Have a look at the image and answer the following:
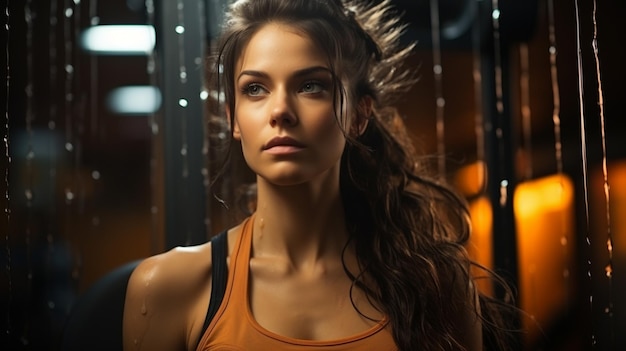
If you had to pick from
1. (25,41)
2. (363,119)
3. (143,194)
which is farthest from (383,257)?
(25,41)

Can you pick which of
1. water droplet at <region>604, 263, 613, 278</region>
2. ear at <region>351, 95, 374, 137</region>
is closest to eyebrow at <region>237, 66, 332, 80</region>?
ear at <region>351, 95, 374, 137</region>

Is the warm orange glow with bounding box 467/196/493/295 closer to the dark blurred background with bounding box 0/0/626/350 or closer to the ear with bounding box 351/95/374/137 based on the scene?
the dark blurred background with bounding box 0/0/626/350

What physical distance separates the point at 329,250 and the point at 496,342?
12.2 inches

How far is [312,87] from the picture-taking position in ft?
3.43

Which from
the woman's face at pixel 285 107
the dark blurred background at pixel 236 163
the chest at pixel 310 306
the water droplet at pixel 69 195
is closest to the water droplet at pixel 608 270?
the dark blurred background at pixel 236 163

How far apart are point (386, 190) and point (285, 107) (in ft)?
0.86

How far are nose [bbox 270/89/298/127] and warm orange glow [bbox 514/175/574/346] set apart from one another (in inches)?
27.1

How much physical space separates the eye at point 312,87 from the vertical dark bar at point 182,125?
0.25m

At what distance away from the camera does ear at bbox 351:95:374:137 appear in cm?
114

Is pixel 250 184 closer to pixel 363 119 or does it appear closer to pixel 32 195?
pixel 363 119

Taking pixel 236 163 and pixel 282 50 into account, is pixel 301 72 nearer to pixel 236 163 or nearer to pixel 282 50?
pixel 282 50

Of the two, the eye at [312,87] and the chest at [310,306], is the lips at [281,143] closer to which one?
the eye at [312,87]

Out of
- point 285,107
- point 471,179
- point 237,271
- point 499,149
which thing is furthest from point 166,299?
point 499,149

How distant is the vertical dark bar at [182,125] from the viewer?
121cm
